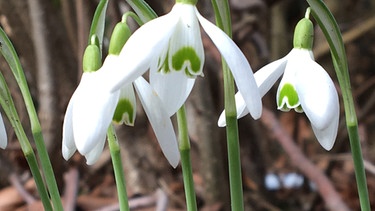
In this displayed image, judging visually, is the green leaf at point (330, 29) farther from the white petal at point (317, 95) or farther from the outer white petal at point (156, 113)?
the outer white petal at point (156, 113)

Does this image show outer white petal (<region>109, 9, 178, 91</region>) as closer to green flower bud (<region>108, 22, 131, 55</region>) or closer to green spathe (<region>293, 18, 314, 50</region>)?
green flower bud (<region>108, 22, 131, 55</region>)

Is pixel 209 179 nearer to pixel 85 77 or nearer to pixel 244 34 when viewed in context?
pixel 244 34

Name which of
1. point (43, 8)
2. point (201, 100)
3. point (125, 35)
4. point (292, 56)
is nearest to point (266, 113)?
point (201, 100)

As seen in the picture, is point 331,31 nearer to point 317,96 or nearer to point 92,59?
point 317,96

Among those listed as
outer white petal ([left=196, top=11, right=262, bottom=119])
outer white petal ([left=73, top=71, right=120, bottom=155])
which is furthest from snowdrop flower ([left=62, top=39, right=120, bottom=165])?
outer white petal ([left=196, top=11, right=262, bottom=119])

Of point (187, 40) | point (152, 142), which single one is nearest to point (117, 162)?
point (187, 40)
